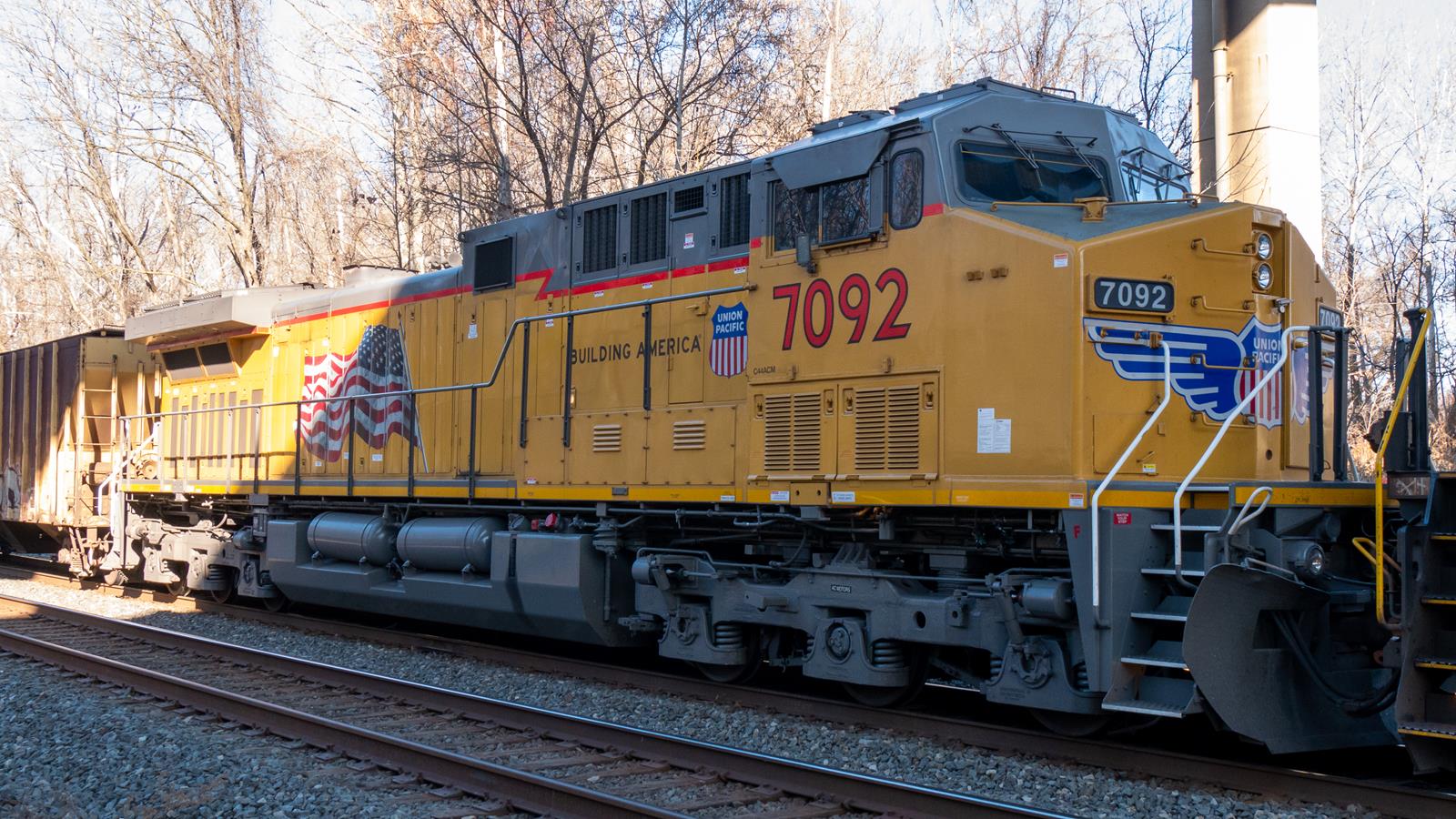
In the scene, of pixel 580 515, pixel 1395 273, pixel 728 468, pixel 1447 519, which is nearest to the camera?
pixel 1447 519

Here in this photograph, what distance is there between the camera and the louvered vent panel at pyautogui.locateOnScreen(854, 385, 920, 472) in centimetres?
714

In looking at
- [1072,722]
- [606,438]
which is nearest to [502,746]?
[606,438]

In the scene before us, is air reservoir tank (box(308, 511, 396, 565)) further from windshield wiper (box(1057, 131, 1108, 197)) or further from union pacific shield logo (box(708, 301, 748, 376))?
windshield wiper (box(1057, 131, 1108, 197))

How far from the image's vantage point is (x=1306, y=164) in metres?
13.4

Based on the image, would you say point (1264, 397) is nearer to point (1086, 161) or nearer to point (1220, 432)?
point (1220, 432)

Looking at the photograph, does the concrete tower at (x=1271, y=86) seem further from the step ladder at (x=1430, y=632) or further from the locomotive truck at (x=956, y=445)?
the step ladder at (x=1430, y=632)

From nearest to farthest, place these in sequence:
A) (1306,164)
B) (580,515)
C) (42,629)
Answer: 1. (580,515)
2. (42,629)
3. (1306,164)

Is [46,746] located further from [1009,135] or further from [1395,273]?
[1395,273]

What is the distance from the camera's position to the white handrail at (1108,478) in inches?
240

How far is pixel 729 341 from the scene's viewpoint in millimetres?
8500

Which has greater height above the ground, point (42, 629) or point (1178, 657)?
point (1178, 657)

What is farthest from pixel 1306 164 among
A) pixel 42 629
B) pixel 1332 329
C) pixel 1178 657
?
pixel 42 629

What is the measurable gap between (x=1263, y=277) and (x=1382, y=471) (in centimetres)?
152

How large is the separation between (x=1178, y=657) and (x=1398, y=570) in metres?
1.16
